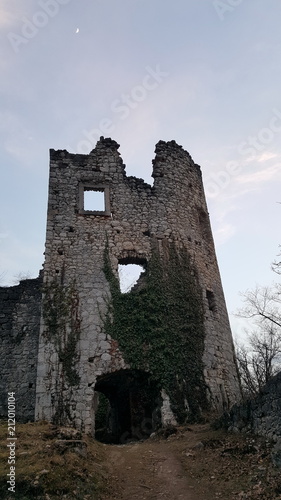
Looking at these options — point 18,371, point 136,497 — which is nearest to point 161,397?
point 136,497

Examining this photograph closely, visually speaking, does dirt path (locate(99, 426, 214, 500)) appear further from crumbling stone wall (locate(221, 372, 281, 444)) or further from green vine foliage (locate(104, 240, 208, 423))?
green vine foliage (locate(104, 240, 208, 423))

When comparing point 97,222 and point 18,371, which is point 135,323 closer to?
point 97,222

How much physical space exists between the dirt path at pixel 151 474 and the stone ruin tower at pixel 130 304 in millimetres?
1465

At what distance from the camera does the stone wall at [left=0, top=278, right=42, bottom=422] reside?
480 inches

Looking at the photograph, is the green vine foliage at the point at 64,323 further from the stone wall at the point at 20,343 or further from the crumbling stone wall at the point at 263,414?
the crumbling stone wall at the point at 263,414

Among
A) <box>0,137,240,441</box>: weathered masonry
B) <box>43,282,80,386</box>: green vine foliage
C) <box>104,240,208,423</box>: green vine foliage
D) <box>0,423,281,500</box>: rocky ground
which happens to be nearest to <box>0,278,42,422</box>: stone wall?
<box>0,137,240,441</box>: weathered masonry

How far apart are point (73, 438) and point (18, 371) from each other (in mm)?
5790

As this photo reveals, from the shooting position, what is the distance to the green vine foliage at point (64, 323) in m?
10.3

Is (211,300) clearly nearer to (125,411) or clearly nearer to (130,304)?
(130,304)

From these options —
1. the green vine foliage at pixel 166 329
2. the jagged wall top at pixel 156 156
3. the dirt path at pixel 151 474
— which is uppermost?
the jagged wall top at pixel 156 156

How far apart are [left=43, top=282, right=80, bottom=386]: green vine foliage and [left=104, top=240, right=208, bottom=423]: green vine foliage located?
999 mm

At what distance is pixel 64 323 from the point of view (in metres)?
10.8

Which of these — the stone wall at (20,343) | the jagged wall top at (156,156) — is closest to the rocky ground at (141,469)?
the stone wall at (20,343)

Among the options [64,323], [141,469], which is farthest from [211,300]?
[141,469]
